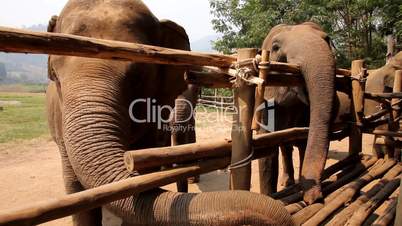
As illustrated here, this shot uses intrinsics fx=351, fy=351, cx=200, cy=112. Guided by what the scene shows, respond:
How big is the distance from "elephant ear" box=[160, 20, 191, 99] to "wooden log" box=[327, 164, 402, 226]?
80.9 inches

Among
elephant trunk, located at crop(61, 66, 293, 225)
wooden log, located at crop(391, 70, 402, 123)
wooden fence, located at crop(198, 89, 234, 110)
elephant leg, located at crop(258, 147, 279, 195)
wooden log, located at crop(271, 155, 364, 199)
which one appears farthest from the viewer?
wooden fence, located at crop(198, 89, 234, 110)

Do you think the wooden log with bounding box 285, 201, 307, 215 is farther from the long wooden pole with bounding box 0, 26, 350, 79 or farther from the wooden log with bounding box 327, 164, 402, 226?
the long wooden pole with bounding box 0, 26, 350, 79

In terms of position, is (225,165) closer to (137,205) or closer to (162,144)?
(137,205)

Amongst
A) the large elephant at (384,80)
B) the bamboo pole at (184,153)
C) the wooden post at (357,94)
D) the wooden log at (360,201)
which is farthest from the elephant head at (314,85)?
the large elephant at (384,80)

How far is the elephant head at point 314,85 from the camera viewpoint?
119 inches

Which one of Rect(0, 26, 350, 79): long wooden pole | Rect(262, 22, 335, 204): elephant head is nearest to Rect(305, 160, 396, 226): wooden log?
Rect(262, 22, 335, 204): elephant head

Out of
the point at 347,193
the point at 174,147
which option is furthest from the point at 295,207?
the point at 174,147

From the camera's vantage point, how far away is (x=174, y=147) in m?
2.22

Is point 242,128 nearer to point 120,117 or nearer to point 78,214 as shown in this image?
point 120,117

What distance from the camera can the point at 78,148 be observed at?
223cm

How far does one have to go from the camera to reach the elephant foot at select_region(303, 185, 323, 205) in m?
2.90

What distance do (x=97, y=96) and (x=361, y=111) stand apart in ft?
11.1

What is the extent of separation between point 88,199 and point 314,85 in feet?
8.42

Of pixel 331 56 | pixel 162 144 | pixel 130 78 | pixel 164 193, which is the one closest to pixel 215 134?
pixel 162 144
